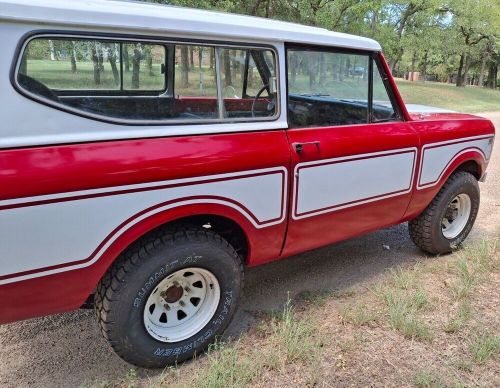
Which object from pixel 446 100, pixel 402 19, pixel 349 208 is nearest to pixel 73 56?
pixel 349 208

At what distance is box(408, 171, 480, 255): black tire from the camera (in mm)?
3926

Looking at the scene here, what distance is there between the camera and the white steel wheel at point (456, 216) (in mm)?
4191

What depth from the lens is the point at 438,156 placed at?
369 centimetres

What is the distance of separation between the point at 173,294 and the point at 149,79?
1.33 meters

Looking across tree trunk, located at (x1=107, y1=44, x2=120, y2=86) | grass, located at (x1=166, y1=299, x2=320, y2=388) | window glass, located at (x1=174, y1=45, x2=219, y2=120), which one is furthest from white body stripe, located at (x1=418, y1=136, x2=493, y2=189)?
tree trunk, located at (x1=107, y1=44, x2=120, y2=86)

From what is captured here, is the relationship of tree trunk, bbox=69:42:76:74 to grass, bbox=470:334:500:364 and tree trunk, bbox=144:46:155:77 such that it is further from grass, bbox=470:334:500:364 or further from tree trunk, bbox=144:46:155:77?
grass, bbox=470:334:500:364

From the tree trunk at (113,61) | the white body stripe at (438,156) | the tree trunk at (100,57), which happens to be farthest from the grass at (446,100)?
the tree trunk at (100,57)

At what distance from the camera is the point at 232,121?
2.56 m

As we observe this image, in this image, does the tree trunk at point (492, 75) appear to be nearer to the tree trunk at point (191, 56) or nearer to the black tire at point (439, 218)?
the black tire at point (439, 218)

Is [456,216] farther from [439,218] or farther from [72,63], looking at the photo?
[72,63]

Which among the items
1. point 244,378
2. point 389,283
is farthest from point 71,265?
point 389,283

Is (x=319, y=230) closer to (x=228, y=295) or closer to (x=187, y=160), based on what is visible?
(x=228, y=295)

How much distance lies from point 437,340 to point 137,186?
203 cm

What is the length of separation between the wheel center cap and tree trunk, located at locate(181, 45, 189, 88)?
1204mm
